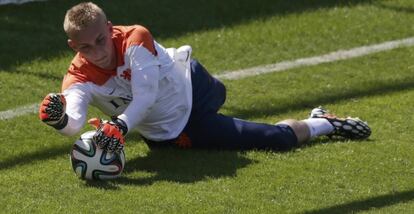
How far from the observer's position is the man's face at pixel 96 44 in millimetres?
6461

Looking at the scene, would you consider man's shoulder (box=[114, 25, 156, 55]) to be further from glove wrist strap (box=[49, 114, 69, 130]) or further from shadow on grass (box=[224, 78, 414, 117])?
shadow on grass (box=[224, 78, 414, 117])

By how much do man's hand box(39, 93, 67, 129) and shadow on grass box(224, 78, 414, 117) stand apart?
2103 millimetres

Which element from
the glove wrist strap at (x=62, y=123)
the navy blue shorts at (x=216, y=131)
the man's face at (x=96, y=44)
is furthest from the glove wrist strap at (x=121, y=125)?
the navy blue shorts at (x=216, y=131)

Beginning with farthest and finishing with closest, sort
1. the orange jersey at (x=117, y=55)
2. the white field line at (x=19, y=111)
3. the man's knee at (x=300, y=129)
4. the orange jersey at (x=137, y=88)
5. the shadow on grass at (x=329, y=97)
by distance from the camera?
1. the shadow on grass at (x=329, y=97)
2. the white field line at (x=19, y=111)
3. the man's knee at (x=300, y=129)
4. the orange jersey at (x=117, y=55)
5. the orange jersey at (x=137, y=88)

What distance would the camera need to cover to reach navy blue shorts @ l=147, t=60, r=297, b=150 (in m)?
7.13

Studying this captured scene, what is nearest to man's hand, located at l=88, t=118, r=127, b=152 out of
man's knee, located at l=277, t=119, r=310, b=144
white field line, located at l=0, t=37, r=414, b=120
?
man's knee, located at l=277, t=119, r=310, b=144

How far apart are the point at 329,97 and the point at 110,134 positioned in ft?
9.18

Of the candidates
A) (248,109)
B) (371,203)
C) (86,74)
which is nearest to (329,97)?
(248,109)

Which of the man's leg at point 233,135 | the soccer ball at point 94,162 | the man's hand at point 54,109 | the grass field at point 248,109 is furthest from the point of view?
the man's leg at point 233,135

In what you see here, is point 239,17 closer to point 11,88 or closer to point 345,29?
point 345,29

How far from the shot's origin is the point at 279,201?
20.2ft

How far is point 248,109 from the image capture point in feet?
27.7

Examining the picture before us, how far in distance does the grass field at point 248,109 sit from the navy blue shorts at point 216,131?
68mm

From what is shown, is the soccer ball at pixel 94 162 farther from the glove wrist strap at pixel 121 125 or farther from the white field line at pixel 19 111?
the white field line at pixel 19 111
